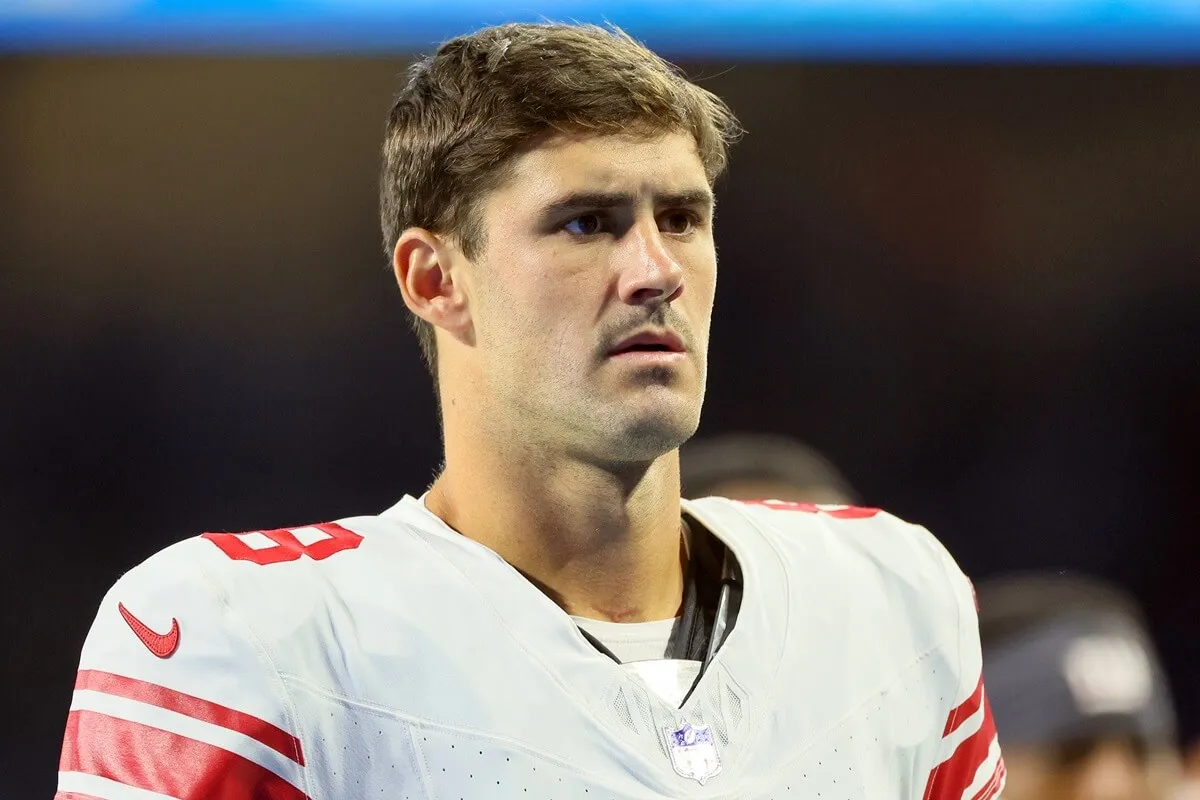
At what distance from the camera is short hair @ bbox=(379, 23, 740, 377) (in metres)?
1.44

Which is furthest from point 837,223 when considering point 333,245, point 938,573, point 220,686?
point 220,686

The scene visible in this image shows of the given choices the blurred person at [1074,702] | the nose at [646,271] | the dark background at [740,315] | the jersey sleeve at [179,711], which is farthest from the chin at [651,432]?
the dark background at [740,315]

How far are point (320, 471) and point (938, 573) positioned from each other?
5.16 feet

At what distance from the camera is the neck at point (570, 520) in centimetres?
144

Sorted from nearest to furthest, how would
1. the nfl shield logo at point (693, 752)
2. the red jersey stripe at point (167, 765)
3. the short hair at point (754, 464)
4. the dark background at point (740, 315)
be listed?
the red jersey stripe at point (167, 765) < the nfl shield logo at point (693, 752) < the dark background at point (740, 315) < the short hair at point (754, 464)

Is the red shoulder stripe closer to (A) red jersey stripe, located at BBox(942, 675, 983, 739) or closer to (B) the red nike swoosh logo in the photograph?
(A) red jersey stripe, located at BBox(942, 675, 983, 739)

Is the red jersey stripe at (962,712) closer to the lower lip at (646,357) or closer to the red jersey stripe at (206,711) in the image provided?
the lower lip at (646,357)

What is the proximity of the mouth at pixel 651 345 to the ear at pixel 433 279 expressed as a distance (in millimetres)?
205

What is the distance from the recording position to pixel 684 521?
5.40 ft

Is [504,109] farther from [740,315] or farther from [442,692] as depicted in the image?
[740,315]

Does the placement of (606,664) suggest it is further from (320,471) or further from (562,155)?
(320,471)

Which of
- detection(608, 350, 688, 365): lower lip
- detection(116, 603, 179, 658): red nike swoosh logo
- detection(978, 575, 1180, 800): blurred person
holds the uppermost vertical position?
detection(608, 350, 688, 365): lower lip

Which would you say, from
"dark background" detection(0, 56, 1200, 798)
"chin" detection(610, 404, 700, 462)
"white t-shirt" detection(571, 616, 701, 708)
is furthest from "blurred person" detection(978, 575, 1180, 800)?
"chin" detection(610, 404, 700, 462)

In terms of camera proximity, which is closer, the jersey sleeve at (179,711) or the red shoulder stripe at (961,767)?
the jersey sleeve at (179,711)
